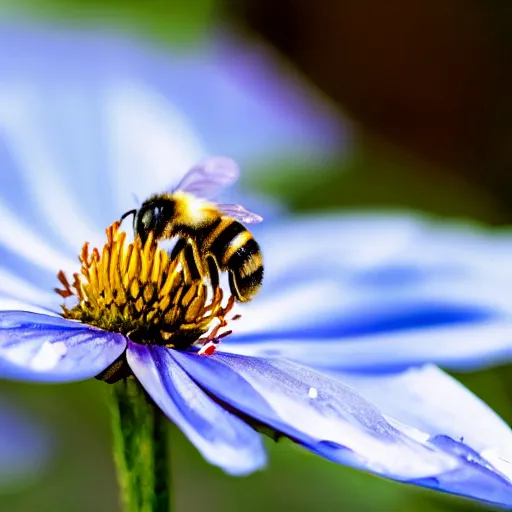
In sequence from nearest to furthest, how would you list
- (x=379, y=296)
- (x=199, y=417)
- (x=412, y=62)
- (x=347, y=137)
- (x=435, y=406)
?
1. (x=199, y=417)
2. (x=435, y=406)
3. (x=379, y=296)
4. (x=347, y=137)
5. (x=412, y=62)

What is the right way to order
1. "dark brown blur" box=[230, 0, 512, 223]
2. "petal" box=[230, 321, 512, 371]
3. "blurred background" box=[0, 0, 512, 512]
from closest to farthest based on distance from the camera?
"petal" box=[230, 321, 512, 371] → "blurred background" box=[0, 0, 512, 512] → "dark brown blur" box=[230, 0, 512, 223]

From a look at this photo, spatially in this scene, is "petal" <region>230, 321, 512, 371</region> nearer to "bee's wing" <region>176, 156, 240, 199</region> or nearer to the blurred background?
"bee's wing" <region>176, 156, 240, 199</region>

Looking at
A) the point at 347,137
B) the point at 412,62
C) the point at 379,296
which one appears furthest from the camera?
the point at 412,62

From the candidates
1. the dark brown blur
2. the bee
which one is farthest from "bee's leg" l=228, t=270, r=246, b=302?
the dark brown blur

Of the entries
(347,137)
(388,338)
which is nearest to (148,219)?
(388,338)

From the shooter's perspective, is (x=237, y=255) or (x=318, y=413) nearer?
(x=318, y=413)

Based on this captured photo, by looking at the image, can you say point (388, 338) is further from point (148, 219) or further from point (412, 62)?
point (412, 62)

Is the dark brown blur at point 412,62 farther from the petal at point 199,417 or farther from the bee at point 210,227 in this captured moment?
the petal at point 199,417
